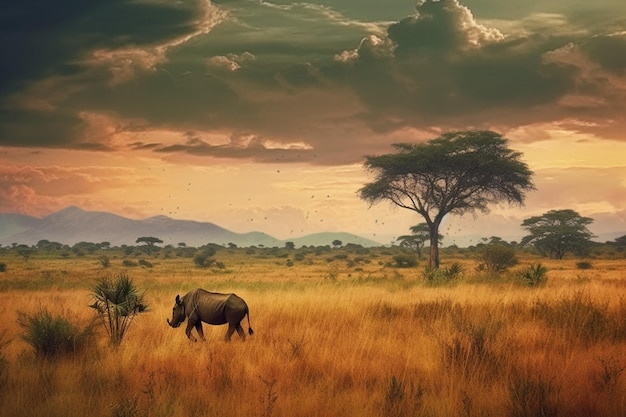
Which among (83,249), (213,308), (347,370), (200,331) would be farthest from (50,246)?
(347,370)

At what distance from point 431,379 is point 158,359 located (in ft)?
12.5

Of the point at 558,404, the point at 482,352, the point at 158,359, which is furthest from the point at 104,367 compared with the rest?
the point at 558,404

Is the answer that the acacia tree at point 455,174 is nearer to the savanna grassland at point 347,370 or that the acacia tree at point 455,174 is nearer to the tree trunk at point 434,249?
the tree trunk at point 434,249

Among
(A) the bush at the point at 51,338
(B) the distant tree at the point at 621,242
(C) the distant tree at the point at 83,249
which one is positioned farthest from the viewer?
(B) the distant tree at the point at 621,242

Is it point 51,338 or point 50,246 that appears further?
point 50,246

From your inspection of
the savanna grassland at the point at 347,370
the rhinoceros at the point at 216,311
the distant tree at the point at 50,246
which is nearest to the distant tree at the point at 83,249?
the distant tree at the point at 50,246

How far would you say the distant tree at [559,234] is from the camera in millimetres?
65062

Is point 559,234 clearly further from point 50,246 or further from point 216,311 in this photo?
point 50,246

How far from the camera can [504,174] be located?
4009 cm

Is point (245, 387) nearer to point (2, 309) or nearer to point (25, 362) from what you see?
point (25, 362)

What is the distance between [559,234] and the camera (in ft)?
213

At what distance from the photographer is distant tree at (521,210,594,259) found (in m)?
65.1

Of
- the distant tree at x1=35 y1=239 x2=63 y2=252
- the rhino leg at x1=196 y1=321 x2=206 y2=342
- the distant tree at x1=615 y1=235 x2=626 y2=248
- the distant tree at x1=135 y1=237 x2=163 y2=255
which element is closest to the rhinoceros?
the rhino leg at x1=196 y1=321 x2=206 y2=342

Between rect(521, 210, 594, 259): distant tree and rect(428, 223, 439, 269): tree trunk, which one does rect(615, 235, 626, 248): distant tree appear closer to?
rect(521, 210, 594, 259): distant tree
